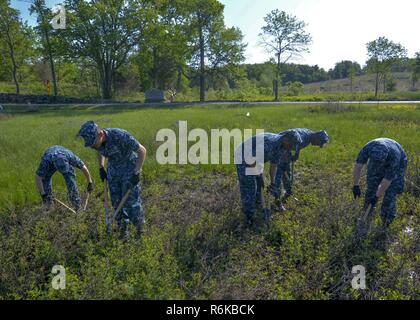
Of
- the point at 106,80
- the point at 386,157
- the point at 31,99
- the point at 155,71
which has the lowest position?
the point at 386,157

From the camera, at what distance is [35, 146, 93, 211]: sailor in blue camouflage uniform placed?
4.30 metres

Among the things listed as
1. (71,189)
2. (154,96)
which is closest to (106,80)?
(154,96)

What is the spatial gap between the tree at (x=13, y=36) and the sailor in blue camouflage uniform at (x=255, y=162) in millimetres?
28283

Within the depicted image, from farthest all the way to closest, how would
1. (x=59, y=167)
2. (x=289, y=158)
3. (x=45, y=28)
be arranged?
(x=45, y=28)
(x=289, y=158)
(x=59, y=167)

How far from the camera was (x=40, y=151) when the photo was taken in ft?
25.7

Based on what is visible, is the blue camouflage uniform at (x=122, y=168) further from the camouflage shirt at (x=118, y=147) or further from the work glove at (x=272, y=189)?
the work glove at (x=272, y=189)

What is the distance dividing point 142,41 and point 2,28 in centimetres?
1137

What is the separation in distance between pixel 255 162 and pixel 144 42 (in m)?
25.9

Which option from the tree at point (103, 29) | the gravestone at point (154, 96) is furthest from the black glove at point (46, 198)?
the tree at point (103, 29)

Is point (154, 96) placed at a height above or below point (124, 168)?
above

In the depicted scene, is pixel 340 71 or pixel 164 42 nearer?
pixel 164 42

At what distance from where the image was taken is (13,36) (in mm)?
26203

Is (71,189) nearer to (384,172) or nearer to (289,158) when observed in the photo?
(289,158)

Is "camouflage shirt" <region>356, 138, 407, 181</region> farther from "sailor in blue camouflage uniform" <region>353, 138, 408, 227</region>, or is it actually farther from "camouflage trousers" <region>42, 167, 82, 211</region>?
"camouflage trousers" <region>42, 167, 82, 211</region>
